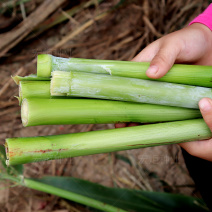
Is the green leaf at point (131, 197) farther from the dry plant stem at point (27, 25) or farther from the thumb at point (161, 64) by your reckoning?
the dry plant stem at point (27, 25)

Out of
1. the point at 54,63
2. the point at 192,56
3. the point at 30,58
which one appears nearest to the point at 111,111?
the point at 54,63

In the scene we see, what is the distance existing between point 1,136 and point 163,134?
106 cm

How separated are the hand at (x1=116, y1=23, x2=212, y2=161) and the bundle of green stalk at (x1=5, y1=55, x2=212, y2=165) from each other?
31 millimetres

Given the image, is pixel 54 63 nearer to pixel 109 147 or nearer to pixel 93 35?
pixel 109 147

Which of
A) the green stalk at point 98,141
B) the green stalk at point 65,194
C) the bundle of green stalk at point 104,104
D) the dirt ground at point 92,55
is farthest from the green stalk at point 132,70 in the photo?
the dirt ground at point 92,55

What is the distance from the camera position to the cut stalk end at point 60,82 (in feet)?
1.87

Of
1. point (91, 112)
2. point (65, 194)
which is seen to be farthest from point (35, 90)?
point (65, 194)

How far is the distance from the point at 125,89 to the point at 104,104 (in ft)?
0.20

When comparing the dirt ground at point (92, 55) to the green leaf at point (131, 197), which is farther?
the dirt ground at point (92, 55)

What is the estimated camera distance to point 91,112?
1.98ft

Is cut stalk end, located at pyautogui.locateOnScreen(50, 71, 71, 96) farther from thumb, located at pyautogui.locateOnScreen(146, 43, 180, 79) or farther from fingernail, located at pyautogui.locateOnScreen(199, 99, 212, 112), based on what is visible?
fingernail, located at pyautogui.locateOnScreen(199, 99, 212, 112)

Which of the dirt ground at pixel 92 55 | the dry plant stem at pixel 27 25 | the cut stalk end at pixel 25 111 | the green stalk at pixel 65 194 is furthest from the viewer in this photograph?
the dry plant stem at pixel 27 25

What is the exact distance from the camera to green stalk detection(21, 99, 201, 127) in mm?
559

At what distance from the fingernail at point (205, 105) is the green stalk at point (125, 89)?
0.02 meters
